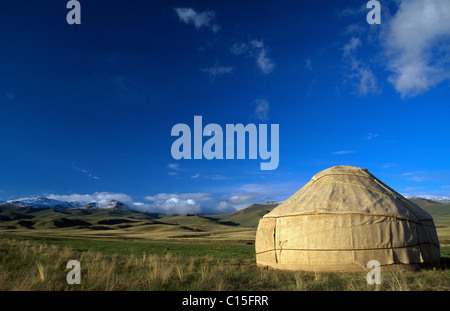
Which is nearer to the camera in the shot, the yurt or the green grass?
the yurt

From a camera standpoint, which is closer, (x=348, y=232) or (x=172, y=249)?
(x=348, y=232)

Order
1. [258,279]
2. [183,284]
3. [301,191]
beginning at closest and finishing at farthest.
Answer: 1. [183,284]
2. [258,279]
3. [301,191]

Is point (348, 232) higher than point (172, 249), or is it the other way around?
point (348, 232)

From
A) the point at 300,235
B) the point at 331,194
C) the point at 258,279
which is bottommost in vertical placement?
the point at 258,279

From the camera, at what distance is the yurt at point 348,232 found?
8.01 metres

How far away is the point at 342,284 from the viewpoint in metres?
5.97

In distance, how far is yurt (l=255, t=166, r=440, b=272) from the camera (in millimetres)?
8008

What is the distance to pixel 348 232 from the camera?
8133 mm

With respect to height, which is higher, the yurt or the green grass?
the yurt
